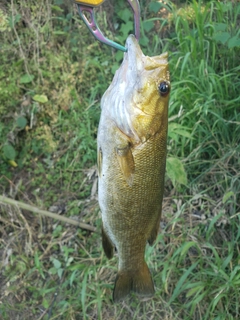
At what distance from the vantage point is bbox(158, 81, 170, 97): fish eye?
1425 millimetres

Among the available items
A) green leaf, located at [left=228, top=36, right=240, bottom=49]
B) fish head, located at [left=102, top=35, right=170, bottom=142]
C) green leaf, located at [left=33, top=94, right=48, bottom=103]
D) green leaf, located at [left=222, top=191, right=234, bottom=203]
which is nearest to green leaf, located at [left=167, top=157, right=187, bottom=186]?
green leaf, located at [left=222, top=191, right=234, bottom=203]

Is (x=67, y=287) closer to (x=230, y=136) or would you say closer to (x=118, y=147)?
(x=230, y=136)

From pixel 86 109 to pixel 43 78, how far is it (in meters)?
0.52

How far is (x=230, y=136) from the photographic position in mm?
2848

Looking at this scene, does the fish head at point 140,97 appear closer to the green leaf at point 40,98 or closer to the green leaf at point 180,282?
the green leaf at point 180,282

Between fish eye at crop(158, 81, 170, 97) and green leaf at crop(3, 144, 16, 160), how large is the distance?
84.9 inches

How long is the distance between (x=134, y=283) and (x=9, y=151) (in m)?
1.97

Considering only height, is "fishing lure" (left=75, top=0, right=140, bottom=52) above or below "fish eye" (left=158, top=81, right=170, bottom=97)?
above

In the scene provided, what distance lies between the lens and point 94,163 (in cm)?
326

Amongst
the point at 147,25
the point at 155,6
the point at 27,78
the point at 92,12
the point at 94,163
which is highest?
the point at 92,12

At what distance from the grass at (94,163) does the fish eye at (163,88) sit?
1170mm

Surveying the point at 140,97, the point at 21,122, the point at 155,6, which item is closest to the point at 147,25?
the point at 155,6

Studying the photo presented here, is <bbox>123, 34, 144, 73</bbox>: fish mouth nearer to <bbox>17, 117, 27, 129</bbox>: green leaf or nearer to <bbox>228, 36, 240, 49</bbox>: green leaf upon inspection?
<bbox>228, 36, 240, 49</bbox>: green leaf

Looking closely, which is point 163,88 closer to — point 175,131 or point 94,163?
point 175,131
